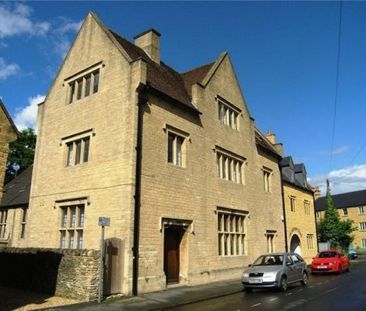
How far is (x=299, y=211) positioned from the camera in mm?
32906

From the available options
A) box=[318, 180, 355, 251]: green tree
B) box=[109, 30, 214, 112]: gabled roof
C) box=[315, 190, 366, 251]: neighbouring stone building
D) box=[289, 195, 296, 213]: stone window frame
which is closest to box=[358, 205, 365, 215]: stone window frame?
box=[315, 190, 366, 251]: neighbouring stone building

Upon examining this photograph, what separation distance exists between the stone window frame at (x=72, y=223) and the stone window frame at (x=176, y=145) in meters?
4.40

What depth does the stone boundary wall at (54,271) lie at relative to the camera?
13008mm

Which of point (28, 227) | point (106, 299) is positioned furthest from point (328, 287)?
point (28, 227)

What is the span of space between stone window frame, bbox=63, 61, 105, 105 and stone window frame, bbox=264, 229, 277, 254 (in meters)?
15.0

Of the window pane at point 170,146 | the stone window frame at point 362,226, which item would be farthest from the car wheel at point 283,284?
the stone window frame at point 362,226

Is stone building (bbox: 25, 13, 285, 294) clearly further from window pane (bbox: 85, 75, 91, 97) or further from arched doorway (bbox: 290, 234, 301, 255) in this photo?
arched doorway (bbox: 290, 234, 301, 255)

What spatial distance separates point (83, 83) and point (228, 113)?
9116mm

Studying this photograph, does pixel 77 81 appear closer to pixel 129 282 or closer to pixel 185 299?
pixel 129 282

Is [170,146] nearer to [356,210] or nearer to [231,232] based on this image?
[231,232]

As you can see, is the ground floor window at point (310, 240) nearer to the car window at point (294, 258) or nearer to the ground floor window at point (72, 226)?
the car window at point (294, 258)

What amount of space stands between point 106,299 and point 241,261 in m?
10.6

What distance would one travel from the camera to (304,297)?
1384 cm

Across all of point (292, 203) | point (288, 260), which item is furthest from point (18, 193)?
point (292, 203)
